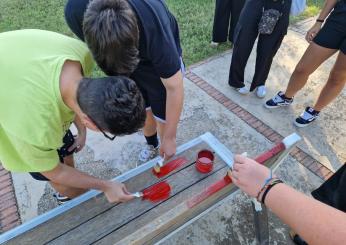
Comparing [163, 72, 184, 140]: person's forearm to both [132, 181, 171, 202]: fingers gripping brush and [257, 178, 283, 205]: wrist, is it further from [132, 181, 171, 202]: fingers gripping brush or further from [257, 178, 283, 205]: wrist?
[257, 178, 283, 205]: wrist

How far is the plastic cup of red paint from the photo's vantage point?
2.21 m

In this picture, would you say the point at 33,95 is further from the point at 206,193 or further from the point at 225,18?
the point at 225,18

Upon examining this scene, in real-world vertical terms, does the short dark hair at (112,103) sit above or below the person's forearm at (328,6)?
above

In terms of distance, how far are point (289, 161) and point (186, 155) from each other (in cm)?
134

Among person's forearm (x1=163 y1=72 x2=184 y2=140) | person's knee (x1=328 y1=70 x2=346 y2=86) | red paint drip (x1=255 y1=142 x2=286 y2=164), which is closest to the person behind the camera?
red paint drip (x1=255 y1=142 x2=286 y2=164)

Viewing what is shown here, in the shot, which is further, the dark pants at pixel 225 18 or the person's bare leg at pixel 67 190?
the dark pants at pixel 225 18

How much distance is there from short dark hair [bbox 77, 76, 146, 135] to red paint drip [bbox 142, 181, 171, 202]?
0.76 m

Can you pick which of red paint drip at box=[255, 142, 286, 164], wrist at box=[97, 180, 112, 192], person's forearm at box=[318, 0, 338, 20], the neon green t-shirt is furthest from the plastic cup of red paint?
person's forearm at box=[318, 0, 338, 20]

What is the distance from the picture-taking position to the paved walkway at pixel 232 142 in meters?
2.65

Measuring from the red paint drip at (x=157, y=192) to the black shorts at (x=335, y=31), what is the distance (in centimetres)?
209

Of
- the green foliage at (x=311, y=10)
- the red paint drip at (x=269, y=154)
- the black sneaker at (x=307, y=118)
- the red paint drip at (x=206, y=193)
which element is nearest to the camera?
the red paint drip at (x=206, y=193)

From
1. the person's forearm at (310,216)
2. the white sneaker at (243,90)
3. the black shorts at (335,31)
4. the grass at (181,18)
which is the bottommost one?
the white sneaker at (243,90)

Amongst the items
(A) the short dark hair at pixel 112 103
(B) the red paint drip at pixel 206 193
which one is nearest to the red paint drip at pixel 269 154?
(B) the red paint drip at pixel 206 193

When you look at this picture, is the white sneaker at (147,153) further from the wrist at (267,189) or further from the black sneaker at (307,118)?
the wrist at (267,189)
